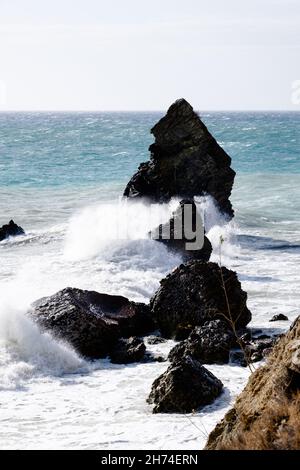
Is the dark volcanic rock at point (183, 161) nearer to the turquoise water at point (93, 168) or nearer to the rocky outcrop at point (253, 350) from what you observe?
the turquoise water at point (93, 168)

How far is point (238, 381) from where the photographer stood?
1132 centimetres

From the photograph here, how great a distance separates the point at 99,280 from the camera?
19.8 m

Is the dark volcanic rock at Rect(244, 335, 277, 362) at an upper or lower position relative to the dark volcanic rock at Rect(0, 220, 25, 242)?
upper

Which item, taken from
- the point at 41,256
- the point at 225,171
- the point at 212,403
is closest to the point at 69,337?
the point at 212,403

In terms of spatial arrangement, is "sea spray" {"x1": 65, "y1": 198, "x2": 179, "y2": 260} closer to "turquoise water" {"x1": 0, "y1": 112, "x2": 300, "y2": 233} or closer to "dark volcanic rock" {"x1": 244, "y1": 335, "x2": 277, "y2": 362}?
"turquoise water" {"x1": 0, "y1": 112, "x2": 300, "y2": 233}

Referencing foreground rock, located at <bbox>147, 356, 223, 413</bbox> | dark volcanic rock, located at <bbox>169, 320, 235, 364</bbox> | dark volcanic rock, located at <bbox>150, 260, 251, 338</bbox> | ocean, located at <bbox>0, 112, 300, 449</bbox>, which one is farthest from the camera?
dark volcanic rock, located at <bbox>150, 260, 251, 338</bbox>

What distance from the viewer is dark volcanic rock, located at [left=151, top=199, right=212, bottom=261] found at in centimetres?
2164

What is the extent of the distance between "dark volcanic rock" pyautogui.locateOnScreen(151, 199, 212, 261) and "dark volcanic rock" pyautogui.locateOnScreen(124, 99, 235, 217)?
502 cm

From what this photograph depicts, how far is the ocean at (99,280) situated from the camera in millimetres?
9562

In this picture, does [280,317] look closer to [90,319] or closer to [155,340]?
[155,340]

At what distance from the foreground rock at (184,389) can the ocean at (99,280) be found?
0.16m

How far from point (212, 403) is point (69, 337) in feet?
12.3

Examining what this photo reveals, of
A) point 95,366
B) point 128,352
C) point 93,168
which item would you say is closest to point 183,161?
point 128,352

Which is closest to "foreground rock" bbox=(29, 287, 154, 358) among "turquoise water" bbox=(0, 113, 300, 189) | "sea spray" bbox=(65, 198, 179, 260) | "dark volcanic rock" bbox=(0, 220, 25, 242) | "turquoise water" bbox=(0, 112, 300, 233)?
"sea spray" bbox=(65, 198, 179, 260)
